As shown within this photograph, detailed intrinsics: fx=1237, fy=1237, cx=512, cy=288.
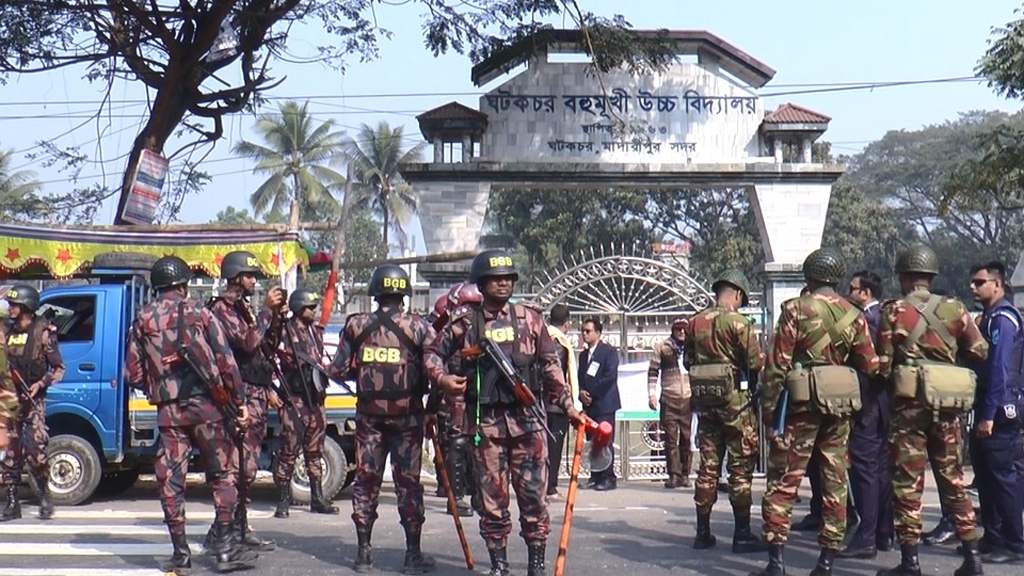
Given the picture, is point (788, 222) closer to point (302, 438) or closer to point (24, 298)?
point (302, 438)

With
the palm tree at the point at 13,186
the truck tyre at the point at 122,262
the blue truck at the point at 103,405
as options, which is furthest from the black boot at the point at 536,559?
the palm tree at the point at 13,186

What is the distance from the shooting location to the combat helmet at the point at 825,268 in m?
7.46

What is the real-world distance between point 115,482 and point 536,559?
6.52m

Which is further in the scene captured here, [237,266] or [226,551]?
[237,266]

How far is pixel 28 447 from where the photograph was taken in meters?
10.4

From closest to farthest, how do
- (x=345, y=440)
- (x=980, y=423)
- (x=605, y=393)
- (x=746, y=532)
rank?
(x=980, y=423), (x=746, y=532), (x=345, y=440), (x=605, y=393)

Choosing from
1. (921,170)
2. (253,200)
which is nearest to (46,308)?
(253,200)

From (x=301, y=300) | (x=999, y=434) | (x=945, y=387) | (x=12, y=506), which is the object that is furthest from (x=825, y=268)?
(x=12, y=506)

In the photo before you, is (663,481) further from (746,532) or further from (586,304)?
(746,532)

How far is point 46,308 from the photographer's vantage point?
11406mm

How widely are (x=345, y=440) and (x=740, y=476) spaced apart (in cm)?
438

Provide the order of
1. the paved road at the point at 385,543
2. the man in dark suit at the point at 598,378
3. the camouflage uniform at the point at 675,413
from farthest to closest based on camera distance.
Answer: the camouflage uniform at the point at 675,413, the man in dark suit at the point at 598,378, the paved road at the point at 385,543

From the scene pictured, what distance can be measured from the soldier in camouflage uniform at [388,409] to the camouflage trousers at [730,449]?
1.94 m

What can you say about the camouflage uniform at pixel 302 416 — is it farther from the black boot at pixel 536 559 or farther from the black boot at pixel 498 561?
the black boot at pixel 536 559
